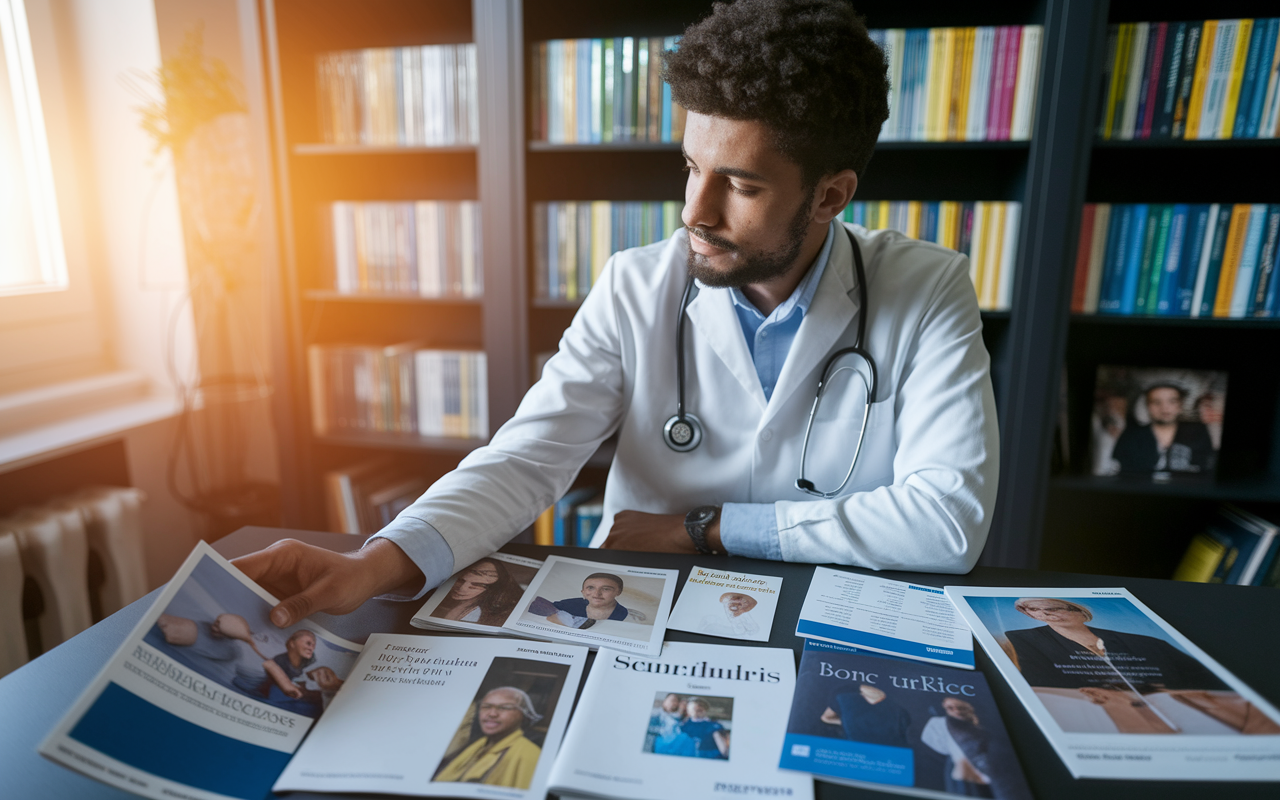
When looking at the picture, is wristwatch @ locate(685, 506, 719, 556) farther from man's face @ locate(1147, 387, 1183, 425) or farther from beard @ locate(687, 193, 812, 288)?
man's face @ locate(1147, 387, 1183, 425)

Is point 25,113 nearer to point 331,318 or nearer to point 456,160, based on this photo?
point 331,318

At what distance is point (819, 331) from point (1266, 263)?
4.00 ft

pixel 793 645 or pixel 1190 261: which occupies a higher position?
pixel 1190 261

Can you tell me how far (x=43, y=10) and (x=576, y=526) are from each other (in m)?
1.92

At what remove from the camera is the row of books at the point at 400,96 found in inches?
75.0

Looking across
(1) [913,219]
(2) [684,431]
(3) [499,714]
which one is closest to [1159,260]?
(1) [913,219]

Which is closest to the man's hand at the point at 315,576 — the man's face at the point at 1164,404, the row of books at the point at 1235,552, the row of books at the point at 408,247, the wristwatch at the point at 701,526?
the wristwatch at the point at 701,526

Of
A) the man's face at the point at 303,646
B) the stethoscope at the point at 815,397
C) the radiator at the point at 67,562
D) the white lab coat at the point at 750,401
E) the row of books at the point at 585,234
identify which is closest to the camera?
the man's face at the point at 303,646

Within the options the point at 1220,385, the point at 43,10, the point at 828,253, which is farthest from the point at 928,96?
the point at 43,10

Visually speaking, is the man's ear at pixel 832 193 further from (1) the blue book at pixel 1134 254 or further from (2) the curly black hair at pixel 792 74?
(1) the blue book at pixel 1134 254

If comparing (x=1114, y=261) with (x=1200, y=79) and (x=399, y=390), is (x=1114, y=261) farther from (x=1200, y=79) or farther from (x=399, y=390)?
(x=399, y=390)

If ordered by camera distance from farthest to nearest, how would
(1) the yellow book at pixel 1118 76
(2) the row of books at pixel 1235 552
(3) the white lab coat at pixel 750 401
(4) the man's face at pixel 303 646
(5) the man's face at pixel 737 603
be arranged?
(2) the row of books at pixel 1235 552, (1) the yellow book at pixel 1118 76, (3) the white lab coat at pixel 750 401, (5) the man's face at pixel 737 603, (4) the man's face at pixel 303 646

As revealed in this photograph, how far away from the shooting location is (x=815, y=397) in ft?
4.06

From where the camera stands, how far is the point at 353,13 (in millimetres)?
2070
